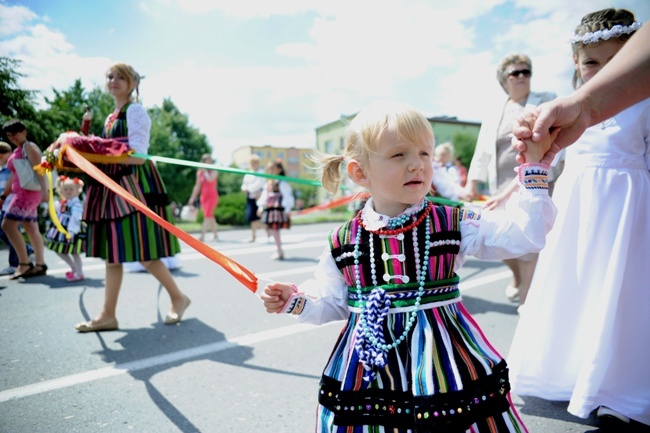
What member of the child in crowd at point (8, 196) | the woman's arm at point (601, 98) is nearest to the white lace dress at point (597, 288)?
the woman's arm at point (601, 98)

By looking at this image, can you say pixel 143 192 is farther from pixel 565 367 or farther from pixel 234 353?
A: pixel 565 367

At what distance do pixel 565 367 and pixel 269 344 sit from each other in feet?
7.07

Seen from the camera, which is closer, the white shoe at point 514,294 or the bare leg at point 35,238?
the white shoe at point 514,294

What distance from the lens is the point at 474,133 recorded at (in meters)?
54.6

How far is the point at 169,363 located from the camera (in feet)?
10.7

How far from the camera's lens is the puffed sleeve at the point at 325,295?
5.86 feet

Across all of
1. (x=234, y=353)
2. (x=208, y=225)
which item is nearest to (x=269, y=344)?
(x=234, y=353)

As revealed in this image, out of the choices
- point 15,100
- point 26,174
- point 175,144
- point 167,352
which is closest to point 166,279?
point 167,352

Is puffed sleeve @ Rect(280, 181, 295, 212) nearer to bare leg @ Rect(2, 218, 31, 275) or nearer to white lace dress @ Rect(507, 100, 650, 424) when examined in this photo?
bare leg @ Rect(2, 218, 31, 275)

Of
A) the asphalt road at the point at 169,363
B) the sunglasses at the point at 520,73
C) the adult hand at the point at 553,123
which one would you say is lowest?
the asphalt road at the point at 169,363

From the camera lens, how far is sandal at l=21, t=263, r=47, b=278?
6144 mm

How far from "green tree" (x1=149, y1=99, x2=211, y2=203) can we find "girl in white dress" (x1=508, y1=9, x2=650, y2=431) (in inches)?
1188

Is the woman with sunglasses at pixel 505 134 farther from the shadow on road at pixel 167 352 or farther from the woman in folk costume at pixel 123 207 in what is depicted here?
the woman in folk costume at pixel 123 207

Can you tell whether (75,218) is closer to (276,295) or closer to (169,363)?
(169,363)
